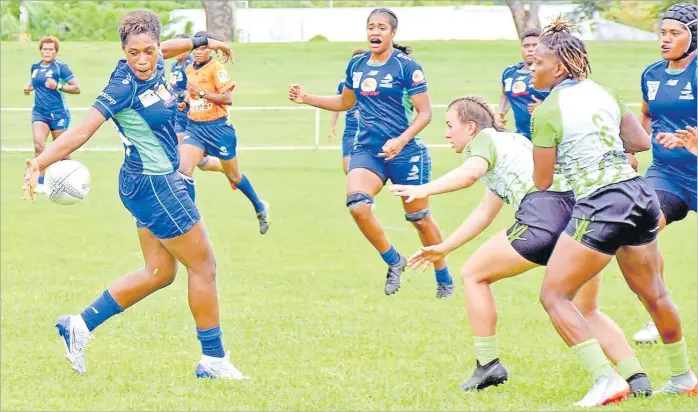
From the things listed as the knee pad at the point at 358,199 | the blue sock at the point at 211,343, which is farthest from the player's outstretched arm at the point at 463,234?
the knee pad at the point at 358,199

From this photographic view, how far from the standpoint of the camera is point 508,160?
6.32m

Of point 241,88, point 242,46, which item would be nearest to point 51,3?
point 242,46

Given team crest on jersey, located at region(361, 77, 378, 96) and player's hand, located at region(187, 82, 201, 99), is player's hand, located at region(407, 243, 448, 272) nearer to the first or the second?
team crest on jersey, located at region(361, 77, 378, 96)

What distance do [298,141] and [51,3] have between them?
27463mm

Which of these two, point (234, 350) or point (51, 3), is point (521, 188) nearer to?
point (234, 350)

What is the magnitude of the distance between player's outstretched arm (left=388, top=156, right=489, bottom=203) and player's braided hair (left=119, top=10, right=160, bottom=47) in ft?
5.72

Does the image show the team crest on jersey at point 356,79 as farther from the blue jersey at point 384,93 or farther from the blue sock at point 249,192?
the blue sock at point 249,192

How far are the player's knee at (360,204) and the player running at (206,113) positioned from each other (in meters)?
3.64

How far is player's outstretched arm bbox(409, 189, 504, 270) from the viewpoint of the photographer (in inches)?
242

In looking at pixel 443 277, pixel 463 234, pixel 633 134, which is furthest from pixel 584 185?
pixel 443 277

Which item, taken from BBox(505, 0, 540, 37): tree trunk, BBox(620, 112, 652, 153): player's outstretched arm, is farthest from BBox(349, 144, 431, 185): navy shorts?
BBox(505, 0, 540, 37): tree trunk

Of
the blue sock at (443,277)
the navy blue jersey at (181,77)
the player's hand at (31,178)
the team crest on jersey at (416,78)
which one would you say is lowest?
the blue sock at (443,277)

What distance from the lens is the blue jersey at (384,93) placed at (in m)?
9.71

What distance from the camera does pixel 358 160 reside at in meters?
9.80
